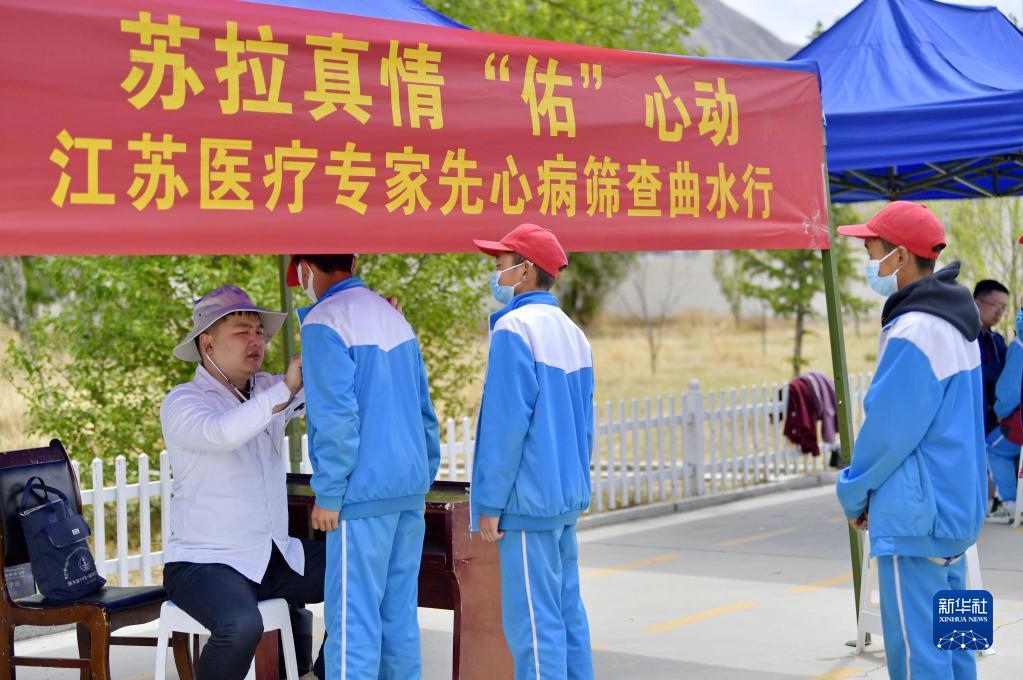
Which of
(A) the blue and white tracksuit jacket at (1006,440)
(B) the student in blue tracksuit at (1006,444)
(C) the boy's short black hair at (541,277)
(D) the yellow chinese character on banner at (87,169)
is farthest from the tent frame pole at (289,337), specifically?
(A) the blue and white tracksuit jacket at (1006,440)

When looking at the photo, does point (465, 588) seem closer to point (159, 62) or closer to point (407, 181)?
point (407, 181)

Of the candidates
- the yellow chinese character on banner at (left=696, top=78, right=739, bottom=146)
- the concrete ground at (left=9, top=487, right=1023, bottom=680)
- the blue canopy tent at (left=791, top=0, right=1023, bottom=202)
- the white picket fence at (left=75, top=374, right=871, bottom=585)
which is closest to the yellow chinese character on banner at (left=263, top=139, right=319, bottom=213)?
the yellow chinese character on banner at (left=696, top=78, right=739, bottom=146)

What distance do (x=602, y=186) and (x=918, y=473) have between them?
73.9 inches

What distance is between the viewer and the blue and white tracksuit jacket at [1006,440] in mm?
8953

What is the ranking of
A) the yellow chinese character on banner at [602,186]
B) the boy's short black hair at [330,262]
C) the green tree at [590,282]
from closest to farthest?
the boy's short black hair at [330,262] < the yellow chinese character on banner at [602,186] < the green tree at [590,282]

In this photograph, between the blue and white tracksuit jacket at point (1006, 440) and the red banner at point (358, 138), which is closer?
the red banner at point (358, 138)

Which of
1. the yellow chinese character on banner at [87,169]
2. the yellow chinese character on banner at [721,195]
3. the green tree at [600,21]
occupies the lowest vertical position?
the yellow chinese character on banner at [87,169]

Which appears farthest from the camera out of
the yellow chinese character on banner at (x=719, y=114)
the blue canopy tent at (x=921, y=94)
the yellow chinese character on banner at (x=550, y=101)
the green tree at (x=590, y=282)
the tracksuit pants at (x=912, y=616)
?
the green tree at (x=590, y=282)

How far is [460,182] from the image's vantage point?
16.1 feet

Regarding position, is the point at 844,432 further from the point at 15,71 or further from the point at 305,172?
the point at 15,71

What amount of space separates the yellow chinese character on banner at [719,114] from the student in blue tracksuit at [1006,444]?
3566mm

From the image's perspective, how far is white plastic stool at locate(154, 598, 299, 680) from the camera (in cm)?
468

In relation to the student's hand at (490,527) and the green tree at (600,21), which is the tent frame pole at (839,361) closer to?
the student's hand at (490,527)

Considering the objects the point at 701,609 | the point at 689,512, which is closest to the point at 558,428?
the point at 701,609
